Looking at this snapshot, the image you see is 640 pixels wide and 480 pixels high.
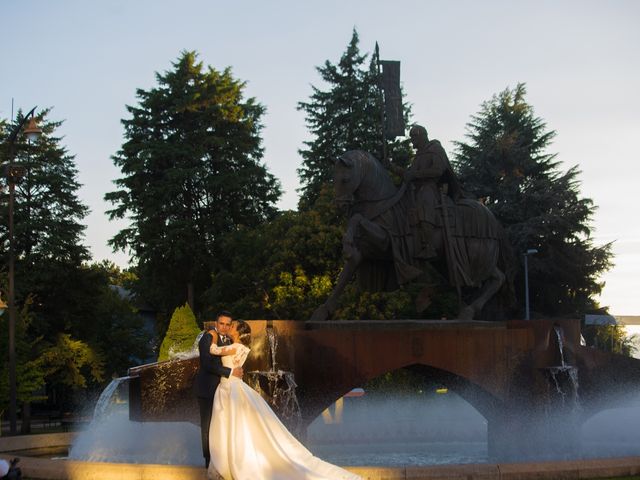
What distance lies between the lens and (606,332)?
58219 mm

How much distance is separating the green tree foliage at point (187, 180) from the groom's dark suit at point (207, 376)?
34688 millimetres

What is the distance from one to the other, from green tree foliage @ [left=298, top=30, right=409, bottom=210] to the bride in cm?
3715

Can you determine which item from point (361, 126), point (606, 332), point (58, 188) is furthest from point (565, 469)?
point (606, 332)

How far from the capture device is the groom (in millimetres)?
11406

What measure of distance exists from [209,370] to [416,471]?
301 cm

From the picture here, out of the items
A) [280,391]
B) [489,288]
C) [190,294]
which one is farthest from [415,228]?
[190,294]

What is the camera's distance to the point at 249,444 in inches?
441

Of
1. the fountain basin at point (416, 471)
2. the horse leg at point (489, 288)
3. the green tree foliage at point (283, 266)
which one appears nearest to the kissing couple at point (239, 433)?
the fountain basin at point (416, 471)

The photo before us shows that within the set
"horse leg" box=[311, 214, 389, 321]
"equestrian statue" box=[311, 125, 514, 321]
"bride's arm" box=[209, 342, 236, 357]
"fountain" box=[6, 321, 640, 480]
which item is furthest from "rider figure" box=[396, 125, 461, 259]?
"bride's arm" box=[209, 342, 236, 357]

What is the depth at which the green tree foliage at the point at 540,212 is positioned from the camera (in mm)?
48812

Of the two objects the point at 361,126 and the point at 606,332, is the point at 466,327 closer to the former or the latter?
the point at 361,126

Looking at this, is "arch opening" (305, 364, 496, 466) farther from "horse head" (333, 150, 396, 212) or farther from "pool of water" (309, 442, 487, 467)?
"horse head" (333, 150, 396, 212)

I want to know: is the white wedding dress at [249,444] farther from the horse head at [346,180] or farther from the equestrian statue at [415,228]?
the horse head at [346,180]

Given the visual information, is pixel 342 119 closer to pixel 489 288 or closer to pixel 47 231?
pixel 47 231
